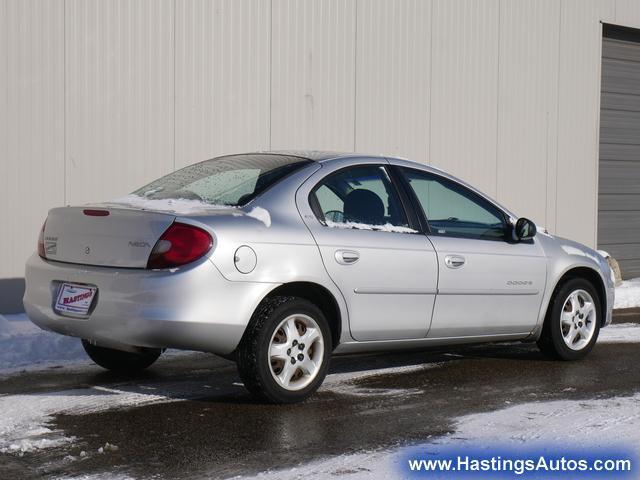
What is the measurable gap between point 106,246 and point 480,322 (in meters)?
2.66

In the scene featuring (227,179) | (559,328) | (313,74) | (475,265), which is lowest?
(559,328)

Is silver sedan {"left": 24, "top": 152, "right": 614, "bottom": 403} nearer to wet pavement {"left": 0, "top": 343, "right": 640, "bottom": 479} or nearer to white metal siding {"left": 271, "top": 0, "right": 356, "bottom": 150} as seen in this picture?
wet pavement {"left": 0, "top": 343, "right": 640, "bottom": 479}

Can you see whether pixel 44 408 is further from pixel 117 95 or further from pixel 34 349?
pixel 117 95

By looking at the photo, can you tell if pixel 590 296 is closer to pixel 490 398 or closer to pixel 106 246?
pixel 490 398

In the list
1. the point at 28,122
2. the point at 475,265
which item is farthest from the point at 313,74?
the point at 475,265

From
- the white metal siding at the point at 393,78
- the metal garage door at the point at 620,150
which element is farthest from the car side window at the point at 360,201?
the metal garage door at the point at 620,150

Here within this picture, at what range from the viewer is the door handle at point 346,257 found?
6609mm

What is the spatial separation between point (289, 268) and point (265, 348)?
473 mm

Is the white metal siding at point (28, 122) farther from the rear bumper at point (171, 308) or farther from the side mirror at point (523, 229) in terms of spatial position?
the side mirror at point (523, 229)

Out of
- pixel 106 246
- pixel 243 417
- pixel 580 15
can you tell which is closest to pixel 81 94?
pixel 106 246

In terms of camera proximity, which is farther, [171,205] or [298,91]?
[298,91]

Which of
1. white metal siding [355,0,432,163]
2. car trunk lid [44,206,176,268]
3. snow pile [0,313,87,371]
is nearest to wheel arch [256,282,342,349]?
car trunk lid [44,206,176,268]

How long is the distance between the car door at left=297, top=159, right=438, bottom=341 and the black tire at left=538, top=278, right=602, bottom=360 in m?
1.36

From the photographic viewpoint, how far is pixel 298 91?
12742 millimetres
